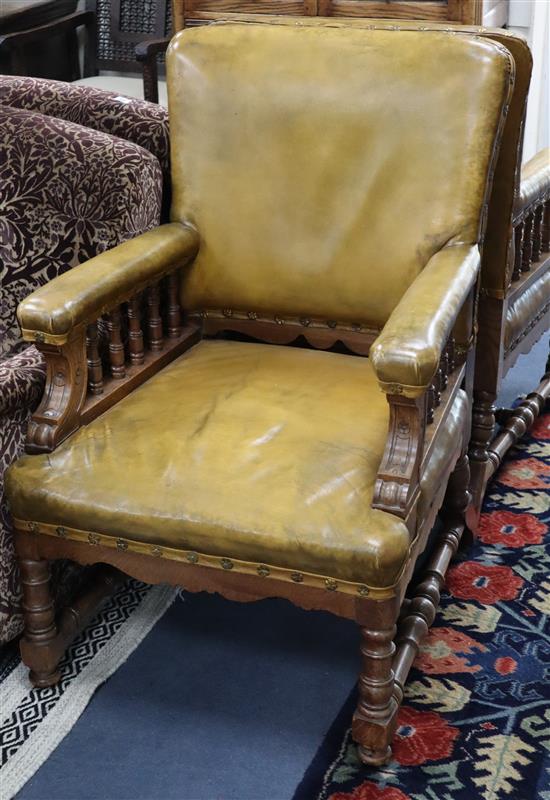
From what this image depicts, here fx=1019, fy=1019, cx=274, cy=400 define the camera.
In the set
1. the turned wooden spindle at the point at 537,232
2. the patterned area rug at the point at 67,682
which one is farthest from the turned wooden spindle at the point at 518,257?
the patterned area rug at the point at 67,682

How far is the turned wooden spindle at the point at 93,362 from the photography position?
1845 millimetres

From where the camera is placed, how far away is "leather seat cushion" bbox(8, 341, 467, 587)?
159 cm

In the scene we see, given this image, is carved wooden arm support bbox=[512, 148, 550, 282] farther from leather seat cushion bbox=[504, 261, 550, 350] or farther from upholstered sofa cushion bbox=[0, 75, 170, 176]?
upholstered sofa cushion bbox=[0, 75, 170, 176]

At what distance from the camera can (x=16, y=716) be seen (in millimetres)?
1888

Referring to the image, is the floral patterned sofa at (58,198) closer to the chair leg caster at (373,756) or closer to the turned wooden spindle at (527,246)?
the turned wooden spindle at (527,246)

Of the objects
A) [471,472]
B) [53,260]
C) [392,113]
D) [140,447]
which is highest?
[392,113]

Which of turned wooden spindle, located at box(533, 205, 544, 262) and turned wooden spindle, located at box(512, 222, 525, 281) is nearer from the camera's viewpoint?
turned wooden spindle, located at box(512, 222, 525, 281)

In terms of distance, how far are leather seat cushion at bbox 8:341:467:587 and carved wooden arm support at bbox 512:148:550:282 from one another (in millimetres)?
569

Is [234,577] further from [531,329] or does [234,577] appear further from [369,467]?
[531,329]

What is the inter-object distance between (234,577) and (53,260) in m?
0.82

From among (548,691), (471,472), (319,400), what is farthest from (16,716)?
(471,472)

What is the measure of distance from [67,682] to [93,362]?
626 millimetres

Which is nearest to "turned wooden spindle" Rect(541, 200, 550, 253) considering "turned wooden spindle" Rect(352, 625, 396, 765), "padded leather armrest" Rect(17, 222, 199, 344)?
"padded leather armrest" Rect(17, 222, 199, 344)

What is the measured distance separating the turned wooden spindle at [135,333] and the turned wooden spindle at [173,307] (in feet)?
0.46
